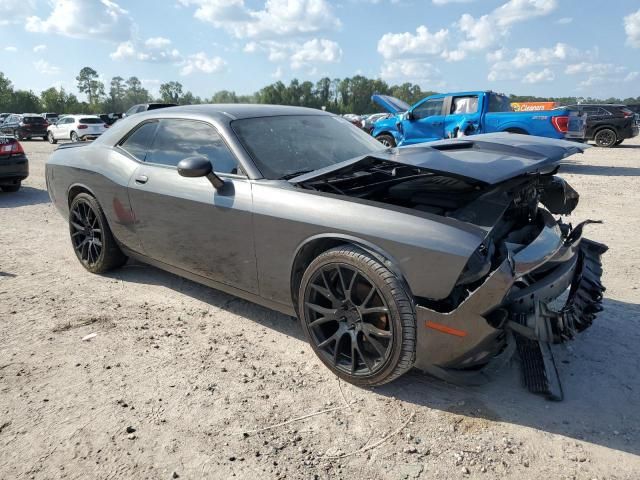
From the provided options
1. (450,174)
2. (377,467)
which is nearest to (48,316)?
(377,467)

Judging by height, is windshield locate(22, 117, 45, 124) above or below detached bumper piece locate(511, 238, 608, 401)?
below

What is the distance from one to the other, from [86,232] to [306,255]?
105 inches

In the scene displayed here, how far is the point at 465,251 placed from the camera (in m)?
2.18

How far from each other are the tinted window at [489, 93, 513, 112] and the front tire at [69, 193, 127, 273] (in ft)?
32.0

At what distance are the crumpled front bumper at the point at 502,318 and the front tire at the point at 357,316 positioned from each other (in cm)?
11

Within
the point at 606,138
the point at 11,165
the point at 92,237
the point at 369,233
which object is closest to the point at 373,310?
the point at 369,233

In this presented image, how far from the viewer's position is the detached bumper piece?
2.34m

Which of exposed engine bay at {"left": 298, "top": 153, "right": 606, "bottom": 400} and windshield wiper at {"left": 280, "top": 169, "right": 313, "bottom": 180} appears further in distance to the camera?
windshield wiper at {"left": 280, "top": 169, "right": 313, "bottom": 180}

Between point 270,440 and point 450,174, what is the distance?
1.62 meters

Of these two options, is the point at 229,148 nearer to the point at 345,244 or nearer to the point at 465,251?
the point at 345,244

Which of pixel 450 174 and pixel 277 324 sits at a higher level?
pixel 450 174

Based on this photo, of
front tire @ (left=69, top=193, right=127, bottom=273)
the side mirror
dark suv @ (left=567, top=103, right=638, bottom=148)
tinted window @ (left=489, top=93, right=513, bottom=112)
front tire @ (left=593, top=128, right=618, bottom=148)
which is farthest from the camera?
front tire @ (left=593, top=128, right=618, bottom=148)

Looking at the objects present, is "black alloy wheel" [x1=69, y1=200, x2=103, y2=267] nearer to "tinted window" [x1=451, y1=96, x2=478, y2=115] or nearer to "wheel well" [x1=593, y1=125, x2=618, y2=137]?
"tinted window" [x1=451, y1=96, x2=478, y2=115]

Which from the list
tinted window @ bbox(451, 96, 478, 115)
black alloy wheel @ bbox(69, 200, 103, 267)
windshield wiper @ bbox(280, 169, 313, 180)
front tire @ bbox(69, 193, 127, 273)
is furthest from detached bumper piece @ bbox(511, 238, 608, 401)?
tinted window @ bbox(451, 96, 478, 115)
